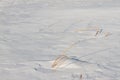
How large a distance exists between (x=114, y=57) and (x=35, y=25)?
1.53 metres

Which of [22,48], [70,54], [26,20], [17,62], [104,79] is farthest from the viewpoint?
[26,20]

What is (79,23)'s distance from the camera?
402 centimetres

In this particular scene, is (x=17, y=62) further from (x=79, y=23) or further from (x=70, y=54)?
(x=79, y=23)

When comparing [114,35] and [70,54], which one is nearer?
[70,54]

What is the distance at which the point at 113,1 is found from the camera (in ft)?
17.1

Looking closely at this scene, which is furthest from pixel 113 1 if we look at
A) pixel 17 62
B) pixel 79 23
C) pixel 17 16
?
pixel 17 62

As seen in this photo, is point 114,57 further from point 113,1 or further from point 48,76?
point 113,1

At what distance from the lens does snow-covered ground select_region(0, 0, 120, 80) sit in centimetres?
252

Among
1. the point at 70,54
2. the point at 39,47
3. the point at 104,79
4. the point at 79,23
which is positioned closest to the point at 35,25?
the point at 79,23

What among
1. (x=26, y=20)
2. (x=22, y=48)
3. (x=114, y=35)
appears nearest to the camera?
(x=22, y=48)

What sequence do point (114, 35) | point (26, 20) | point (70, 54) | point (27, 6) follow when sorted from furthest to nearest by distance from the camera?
1. point (27, 6)
2. point (26, 20)
3. point (114, 35)
4. point (70, 54)

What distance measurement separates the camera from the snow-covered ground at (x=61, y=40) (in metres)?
2.52

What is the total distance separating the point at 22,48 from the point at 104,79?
3.60ft

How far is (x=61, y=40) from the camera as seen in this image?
3.36 m
